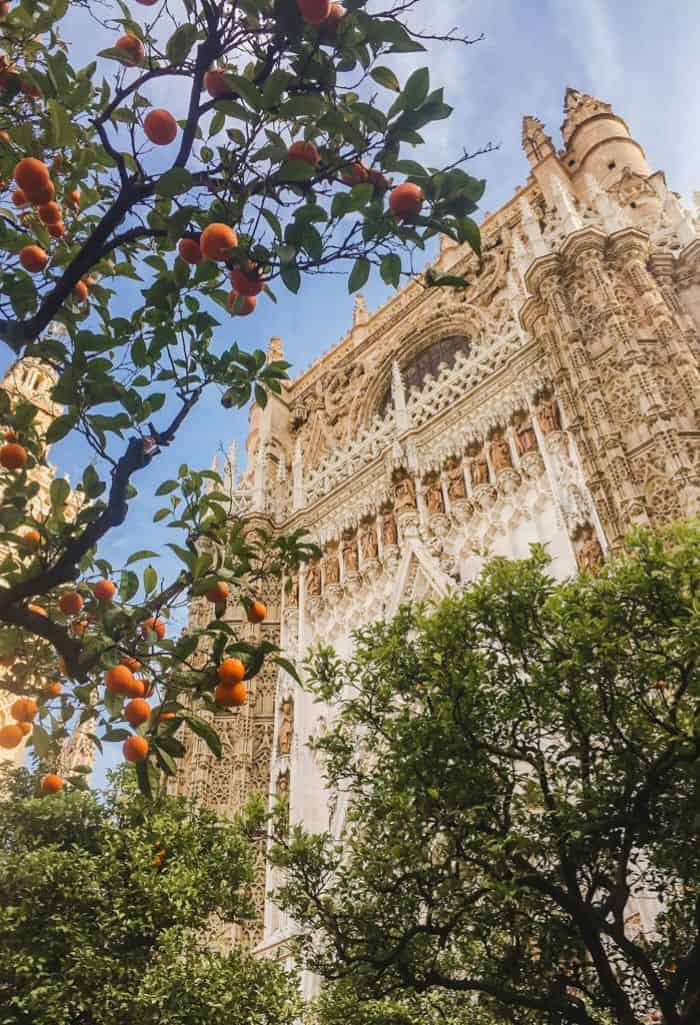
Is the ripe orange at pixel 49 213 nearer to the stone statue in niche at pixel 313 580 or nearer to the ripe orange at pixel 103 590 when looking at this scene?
the ripe orange at pixel 103 590

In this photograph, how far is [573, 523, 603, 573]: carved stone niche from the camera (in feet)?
34.2

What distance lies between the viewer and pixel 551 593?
6371mm

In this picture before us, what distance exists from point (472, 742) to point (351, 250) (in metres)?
3.97

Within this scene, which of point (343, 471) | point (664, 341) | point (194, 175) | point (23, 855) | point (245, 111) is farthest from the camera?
point (343, 471)

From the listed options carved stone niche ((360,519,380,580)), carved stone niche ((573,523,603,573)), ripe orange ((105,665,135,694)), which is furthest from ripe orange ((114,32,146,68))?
carved stone niche ((360,519,380,580))

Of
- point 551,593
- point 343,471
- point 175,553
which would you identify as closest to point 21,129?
point 175,553

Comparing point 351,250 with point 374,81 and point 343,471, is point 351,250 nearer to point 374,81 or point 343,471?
point 374,81

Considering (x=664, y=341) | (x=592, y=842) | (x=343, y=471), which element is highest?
(x=343, y=471)

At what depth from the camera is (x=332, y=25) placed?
320 cm

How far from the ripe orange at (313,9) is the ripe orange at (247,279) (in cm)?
93

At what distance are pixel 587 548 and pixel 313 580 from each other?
6.51 m

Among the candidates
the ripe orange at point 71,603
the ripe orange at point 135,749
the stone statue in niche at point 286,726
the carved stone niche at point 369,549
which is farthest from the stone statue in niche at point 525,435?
the ripe orange at point 135,749

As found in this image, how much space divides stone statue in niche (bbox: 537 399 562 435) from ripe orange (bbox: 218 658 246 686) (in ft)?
32.4

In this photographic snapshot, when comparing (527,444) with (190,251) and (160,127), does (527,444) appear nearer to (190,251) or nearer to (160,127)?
(190,251)
